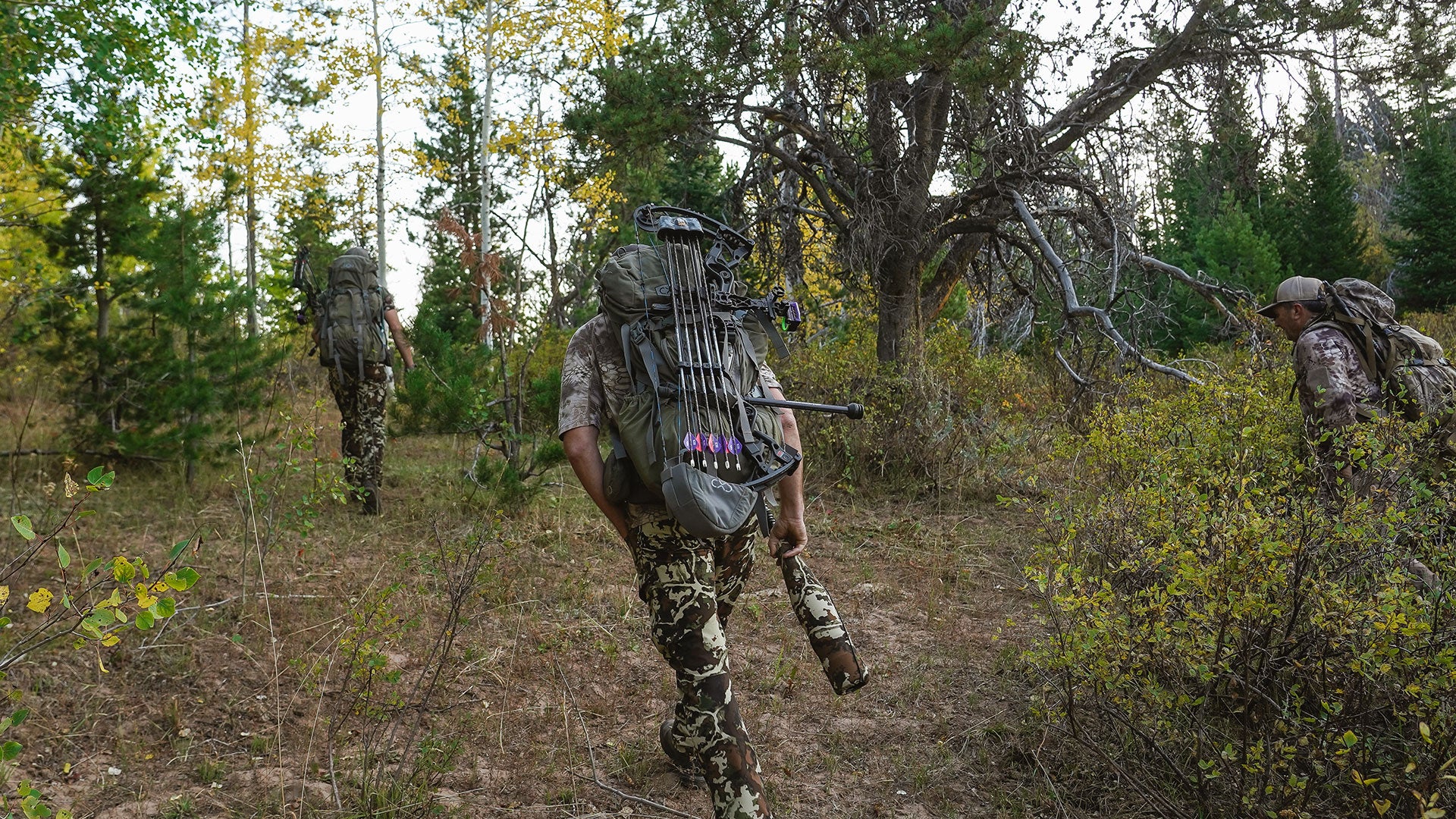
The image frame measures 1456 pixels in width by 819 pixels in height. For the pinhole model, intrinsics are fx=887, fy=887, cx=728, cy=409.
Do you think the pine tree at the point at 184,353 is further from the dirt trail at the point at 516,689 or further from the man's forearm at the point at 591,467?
the man's forearm at the point at 591,467

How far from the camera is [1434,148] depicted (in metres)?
21.2

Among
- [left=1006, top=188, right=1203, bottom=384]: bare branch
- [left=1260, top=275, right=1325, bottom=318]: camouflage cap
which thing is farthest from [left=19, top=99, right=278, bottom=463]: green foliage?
[left=1260, top=275, right=1325, bottom=318]: camouflage cap

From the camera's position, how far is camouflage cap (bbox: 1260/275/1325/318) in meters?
4.03

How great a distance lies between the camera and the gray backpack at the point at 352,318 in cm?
621

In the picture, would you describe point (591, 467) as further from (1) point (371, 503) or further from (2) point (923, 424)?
(2) point (923, 424)

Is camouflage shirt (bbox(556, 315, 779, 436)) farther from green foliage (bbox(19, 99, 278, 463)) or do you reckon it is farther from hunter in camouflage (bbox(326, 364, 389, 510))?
green foliage (bbox(19, 99, 278, 463))

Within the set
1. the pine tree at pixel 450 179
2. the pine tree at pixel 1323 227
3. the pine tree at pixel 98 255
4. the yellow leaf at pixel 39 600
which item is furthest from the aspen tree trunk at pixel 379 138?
the pine tree at pixel 1323 227

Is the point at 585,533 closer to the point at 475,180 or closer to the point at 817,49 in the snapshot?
the point at 817,49

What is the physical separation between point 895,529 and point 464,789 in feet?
13.1

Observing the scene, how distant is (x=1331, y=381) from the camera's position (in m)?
3.74

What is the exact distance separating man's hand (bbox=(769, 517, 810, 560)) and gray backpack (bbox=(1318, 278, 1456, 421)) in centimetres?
261

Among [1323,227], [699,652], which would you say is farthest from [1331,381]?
[1323,227]

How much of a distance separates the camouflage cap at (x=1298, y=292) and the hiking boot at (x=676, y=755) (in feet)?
10.7

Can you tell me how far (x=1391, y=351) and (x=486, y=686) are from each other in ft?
13.7
